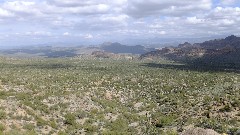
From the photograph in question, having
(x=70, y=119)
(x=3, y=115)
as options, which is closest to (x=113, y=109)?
(x=70, y=119)

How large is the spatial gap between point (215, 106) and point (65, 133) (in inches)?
863

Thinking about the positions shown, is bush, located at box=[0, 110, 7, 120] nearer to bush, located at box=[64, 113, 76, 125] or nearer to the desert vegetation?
the desert vegetation

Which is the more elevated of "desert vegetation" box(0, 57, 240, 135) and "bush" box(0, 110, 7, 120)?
"bush" box(0, 110, 7, 120)

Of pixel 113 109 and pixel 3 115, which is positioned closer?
pixel 3 115

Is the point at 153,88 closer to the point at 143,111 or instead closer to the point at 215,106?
the point at 143,111

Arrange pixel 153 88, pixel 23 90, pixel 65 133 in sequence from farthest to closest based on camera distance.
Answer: pixel 153 88 < pixel 23 90 < pixel 65 133

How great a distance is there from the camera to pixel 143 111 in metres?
54.0

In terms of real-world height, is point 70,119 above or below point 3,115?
below

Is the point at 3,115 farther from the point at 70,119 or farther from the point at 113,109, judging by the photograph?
the point at 113,109

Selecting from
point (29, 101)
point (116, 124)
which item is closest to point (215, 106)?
point (116, 124)

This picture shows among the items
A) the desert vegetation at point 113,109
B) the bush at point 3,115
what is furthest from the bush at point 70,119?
the bush at point 3,115

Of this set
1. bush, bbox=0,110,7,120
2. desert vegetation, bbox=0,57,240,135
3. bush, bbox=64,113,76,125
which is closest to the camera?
bush, bbox=0,110,7,120

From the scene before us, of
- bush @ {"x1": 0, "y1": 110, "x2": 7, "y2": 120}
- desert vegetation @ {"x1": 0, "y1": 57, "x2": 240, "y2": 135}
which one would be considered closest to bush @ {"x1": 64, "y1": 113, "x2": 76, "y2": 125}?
desert vegetation @ {"x1": 0, "y1": 57, "x2": 240, "y2": 135}

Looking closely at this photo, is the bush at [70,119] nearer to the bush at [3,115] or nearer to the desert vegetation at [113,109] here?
the desert vegetation at [113,109]
